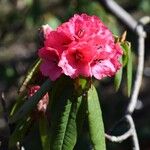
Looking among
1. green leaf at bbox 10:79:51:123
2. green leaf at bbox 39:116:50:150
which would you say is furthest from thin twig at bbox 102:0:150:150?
green leaf at bbox 10:79:51:123

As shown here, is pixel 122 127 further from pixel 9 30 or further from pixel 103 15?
pixel 9 30

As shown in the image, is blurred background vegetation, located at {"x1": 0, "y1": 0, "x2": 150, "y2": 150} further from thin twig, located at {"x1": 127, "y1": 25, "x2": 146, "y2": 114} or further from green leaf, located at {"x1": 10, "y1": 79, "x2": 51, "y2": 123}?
green leaf, located at {"x1": 10, "y1": 79, "x2": 51, "y2": 123}

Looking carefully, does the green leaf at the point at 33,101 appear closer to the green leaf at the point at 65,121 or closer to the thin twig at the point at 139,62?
the green leaf at the point at 65,121

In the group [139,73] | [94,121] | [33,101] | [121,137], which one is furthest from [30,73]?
[139,73]

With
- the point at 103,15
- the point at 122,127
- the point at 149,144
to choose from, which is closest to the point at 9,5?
the point at 149,144

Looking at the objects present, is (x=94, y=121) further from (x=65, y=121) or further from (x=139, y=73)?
(x=139, y=73)

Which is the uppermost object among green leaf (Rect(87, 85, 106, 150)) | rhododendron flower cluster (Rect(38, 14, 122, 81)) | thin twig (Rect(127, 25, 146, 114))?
rhododendron flower cluster (Rect(38, 14, 122, 81))

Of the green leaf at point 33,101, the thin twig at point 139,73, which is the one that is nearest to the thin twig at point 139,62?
the thin twig at point 139,73
